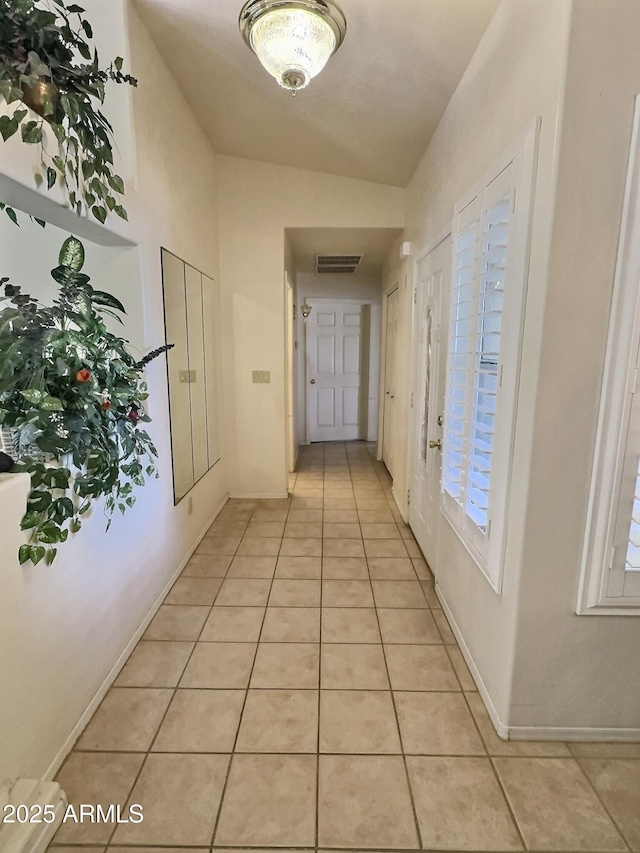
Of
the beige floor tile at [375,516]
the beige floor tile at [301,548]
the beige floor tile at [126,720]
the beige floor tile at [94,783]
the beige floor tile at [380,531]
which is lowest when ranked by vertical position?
the beige floor tile at [94,783]

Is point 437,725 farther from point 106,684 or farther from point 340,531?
point 340,531

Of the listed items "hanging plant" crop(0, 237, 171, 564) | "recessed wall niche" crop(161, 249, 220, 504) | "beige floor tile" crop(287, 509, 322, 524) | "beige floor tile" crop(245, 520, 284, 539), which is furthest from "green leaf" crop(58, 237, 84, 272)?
"beige floor tile" crop(287, 509, 322, 524)

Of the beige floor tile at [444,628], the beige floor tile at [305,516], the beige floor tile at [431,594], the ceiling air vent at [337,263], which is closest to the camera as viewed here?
the beige floor tile at [444,628]

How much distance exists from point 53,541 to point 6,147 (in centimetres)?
111

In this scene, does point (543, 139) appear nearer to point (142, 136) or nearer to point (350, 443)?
point (142, 136)

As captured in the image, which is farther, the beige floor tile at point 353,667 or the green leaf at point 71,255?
the beige floor tile at point 353,667

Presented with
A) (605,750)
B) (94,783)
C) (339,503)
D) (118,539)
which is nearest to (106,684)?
(94,783)

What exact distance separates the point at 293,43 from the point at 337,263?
3369 millimetres

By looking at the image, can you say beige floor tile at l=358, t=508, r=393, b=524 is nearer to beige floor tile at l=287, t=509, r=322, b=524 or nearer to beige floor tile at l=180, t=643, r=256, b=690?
beige floor tile at l=287, t=509, r=322, b=524

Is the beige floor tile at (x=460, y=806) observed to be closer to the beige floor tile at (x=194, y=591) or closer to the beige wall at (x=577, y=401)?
the beige wall at (x=577, y=401)

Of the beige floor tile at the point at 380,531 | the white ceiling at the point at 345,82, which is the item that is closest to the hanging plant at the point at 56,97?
the white ceiling at the point at 345,82

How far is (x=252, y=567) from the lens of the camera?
8.52 ft

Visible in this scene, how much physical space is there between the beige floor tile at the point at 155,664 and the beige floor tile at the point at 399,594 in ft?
3.31

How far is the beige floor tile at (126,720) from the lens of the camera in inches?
56.4
